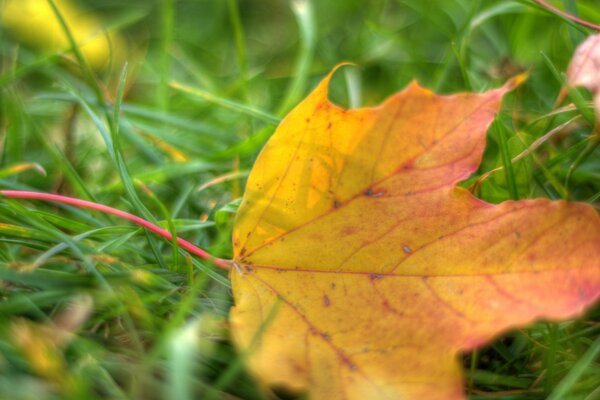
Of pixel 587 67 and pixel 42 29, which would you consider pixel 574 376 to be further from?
pixel 42 29

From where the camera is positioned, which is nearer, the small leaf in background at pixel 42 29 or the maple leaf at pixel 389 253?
the maple leaf at pixel 389 253

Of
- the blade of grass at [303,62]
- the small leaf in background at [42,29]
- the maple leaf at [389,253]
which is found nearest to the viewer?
the maple leaf at [389,253]

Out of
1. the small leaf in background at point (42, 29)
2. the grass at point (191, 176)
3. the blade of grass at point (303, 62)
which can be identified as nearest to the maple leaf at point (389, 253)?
the grass at point (191, 176)

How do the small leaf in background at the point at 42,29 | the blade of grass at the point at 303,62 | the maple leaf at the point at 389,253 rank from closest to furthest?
1. the maple leaf at the point at 389,253
2. the blade of grass at the point at 303,62
3. the small leaf in background at the point at 42,29

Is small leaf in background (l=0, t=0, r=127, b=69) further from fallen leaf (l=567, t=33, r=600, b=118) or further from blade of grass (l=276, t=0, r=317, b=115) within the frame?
fallen leaf (l=567, t=33, r=600, b=118)

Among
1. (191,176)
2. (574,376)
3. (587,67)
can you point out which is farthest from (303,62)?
(574,376)

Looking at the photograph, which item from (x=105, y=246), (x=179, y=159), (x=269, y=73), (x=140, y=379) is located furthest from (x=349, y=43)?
(x=140, y=379)

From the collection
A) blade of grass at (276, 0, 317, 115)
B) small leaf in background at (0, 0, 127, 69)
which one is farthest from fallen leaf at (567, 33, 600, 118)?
small leaf in background at (0, 0, 127, 69)

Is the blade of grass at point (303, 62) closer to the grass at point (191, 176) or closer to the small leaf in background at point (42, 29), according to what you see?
the grass at point (191, 176)
